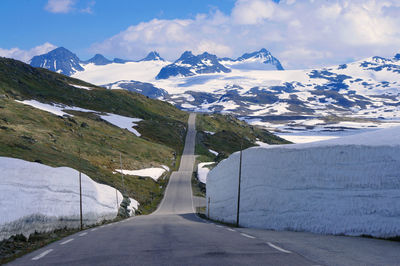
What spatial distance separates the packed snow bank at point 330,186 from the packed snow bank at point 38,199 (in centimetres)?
1464

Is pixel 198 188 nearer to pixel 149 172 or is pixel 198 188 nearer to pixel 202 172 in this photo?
pixel 202 172

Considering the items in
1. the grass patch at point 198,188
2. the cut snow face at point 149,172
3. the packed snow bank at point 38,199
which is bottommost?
the grass patch at point 198,188

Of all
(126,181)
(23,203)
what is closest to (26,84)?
(126,181)

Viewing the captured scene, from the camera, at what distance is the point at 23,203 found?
2362cm

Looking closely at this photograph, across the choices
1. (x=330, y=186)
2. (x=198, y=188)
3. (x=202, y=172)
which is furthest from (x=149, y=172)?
(x=330, y=186)

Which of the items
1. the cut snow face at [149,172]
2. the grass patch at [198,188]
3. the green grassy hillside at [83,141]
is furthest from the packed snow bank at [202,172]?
the cut snow face at [149,172]

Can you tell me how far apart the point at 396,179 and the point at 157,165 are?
104 meters

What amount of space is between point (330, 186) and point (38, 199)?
738 inches

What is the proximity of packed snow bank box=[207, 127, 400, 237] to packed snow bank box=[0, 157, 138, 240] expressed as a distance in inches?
576

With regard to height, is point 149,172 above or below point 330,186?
below

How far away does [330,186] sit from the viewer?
75.2ft

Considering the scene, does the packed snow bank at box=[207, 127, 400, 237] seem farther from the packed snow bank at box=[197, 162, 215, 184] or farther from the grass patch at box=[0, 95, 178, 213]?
the packed snow bank at box=[197, 162, 215, 184]

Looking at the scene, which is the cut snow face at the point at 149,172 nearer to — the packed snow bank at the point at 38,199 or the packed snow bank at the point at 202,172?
the packed snow bank at the point at 202,172

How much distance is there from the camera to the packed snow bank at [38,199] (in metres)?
21.3
